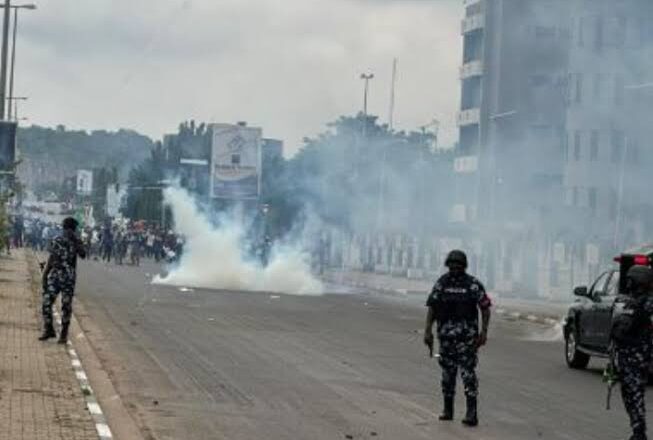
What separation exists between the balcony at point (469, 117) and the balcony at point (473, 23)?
15.4 feet

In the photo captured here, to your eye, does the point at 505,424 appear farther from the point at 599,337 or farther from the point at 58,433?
the point at 599,337

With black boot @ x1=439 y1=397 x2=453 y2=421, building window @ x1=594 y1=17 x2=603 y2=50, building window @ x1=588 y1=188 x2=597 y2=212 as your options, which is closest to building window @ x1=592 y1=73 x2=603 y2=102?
building window @ x1=594 y1=17 x2=603 y2=50

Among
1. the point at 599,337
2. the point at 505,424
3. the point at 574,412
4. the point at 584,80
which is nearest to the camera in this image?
the point at 505,424

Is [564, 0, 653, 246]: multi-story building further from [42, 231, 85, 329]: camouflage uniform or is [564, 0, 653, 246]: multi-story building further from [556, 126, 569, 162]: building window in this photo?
[42, 231, 85, 329]: camouflage uniform

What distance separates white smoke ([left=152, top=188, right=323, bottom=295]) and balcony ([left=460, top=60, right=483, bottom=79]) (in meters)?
A: 33.0

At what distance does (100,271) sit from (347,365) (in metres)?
36.9

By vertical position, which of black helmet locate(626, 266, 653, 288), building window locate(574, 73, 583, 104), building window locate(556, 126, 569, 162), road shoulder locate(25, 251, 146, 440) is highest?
building window locate(574, 73, 583, 104)

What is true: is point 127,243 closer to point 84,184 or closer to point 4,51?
point 4,51

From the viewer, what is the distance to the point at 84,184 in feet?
469

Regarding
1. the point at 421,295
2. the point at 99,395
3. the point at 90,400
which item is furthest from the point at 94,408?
the point at 421,295

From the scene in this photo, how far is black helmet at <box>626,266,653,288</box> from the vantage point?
42.5ft

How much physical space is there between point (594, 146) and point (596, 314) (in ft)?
107

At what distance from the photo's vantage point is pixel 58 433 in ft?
37.9

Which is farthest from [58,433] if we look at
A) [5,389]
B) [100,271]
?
[100,271]
